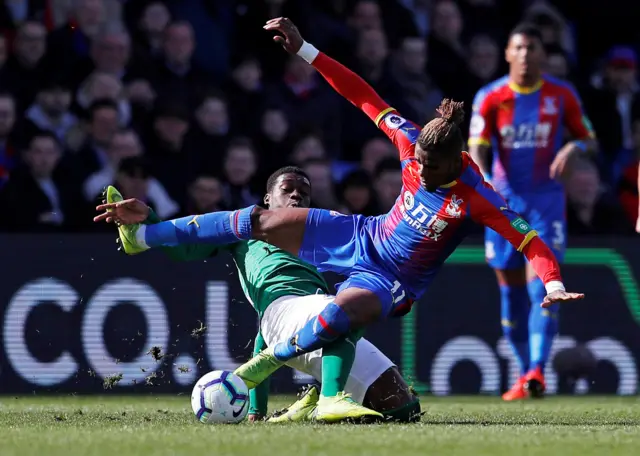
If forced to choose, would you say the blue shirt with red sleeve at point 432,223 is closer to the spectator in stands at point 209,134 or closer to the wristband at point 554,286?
the wristband at point 554,286

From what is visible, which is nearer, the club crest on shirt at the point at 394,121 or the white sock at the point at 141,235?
the white sock at the point at 141,235

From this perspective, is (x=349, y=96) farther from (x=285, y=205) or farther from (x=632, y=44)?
(x=632, y=44)

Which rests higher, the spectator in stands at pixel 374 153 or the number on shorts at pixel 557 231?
the spectator in stands at pixel 374 153

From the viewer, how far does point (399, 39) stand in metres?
13.4

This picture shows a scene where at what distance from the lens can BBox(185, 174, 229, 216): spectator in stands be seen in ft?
37.1

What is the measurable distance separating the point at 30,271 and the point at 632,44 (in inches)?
299

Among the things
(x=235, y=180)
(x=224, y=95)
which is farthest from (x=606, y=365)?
(x=224, y=95)

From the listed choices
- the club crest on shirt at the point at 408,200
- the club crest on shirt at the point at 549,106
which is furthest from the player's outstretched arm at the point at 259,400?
the club crest on shirt at the point at 549,106

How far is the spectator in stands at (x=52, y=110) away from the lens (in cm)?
1160

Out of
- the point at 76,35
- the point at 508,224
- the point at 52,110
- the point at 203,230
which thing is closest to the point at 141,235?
the point at 203,230

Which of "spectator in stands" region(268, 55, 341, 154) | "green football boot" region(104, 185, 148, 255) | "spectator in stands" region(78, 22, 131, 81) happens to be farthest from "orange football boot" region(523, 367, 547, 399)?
"spectator in stands" region(78, 22, 131, 81)

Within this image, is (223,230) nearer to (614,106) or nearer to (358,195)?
(358,195)

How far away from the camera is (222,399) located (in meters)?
6.78

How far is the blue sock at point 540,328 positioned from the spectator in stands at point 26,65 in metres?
4.88
